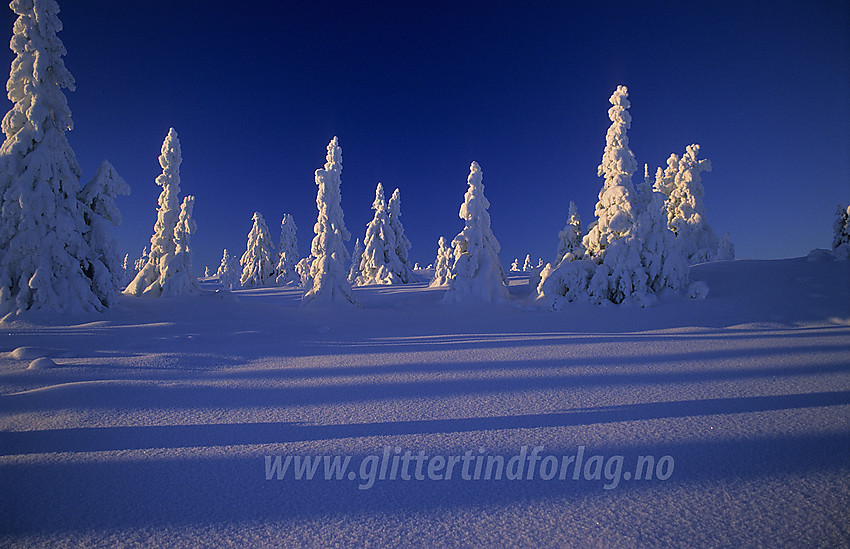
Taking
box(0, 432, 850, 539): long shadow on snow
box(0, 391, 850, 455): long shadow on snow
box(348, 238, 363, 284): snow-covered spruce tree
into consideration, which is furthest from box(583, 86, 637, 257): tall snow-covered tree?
box(348, 238, 363, 284): snow-covered spruce tree

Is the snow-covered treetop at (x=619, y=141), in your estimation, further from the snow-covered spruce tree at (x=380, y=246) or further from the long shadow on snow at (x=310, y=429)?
the snow-covered spruce tree at (x=380, y=246)

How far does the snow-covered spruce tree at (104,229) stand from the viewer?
1323 centimetres

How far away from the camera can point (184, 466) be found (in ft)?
9.92

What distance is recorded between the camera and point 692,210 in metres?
27.5

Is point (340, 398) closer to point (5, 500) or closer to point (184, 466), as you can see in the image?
point (184, 466)

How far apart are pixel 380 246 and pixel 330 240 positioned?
57.8 feet

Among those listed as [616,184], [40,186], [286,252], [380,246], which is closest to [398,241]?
[380,246]

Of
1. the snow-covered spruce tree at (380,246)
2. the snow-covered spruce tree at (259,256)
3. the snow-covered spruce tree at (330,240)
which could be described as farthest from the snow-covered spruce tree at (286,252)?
the snow-covered spruce tree at (330,240)

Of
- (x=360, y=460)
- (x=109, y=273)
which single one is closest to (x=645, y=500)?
(x=360, y=460)

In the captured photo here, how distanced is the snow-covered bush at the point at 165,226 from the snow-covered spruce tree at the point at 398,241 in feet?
68.4

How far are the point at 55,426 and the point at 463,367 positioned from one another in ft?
17.6

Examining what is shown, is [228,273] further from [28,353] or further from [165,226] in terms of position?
[28,353]

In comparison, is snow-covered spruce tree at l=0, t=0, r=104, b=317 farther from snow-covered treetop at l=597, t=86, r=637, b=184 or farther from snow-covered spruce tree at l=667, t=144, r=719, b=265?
snow-covered spruce tree at l=667, t=144, r=719, b=265

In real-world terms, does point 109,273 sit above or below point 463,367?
above
